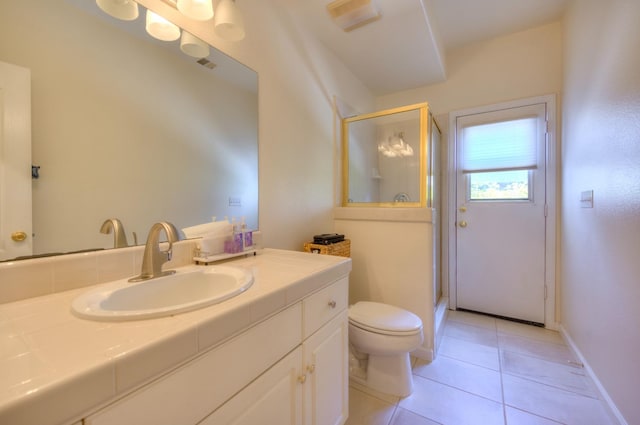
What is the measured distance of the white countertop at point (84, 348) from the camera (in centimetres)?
38

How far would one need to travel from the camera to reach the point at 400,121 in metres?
2.13

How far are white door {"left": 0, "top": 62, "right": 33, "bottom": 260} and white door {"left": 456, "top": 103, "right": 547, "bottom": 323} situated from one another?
2989 millimetres

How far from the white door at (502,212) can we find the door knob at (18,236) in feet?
9.87

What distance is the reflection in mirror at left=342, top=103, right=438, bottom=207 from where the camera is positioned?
2016 millimetres

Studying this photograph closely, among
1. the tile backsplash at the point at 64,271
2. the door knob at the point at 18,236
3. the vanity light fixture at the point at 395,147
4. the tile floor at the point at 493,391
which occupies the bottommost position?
the tile floor at the point at 493,391

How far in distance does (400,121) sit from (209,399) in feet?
6.94

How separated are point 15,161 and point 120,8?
2.17 feet

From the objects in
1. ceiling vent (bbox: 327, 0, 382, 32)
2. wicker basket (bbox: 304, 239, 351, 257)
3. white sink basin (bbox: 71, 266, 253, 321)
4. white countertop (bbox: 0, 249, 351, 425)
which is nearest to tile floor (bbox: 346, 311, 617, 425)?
wicker basket (bbox: 304, 239, 351, 257)

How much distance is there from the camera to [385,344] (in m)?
1.47

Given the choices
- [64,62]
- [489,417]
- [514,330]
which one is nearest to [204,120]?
[64,62]

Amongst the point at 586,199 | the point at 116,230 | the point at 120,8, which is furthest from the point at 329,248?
the point at 586,199

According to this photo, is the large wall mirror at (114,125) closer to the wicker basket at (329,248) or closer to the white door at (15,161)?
the white door at (15,161)

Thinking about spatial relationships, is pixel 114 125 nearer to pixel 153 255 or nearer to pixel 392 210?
pixel 153 255

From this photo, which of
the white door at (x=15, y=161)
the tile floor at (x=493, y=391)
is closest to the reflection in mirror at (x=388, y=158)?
the tile floor at (x=493, y=391)
